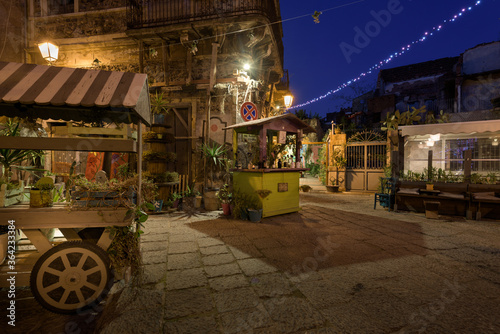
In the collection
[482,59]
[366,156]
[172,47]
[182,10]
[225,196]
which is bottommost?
[225,196]

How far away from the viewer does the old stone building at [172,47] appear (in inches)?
341

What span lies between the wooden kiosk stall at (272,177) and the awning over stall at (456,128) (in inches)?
140

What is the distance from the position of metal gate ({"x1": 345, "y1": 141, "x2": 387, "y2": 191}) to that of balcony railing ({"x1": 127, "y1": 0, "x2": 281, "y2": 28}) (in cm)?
751

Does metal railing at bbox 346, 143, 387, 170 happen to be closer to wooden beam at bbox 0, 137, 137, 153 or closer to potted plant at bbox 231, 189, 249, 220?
potted plant at bbox 231, 189, 249, 220

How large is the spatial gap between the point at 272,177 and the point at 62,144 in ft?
16.1

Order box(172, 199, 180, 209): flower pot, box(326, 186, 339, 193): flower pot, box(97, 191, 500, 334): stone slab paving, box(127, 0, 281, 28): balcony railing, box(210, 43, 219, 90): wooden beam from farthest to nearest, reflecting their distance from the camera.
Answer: box(326, 186, 339, 193): flower pot, box(210, 43, 219, 90): wooden beam, box(127, 0, 281, 28): balcony railing, box(172, 199, 180, 209): flower pot, box(97, 191, 500, 334): stone slab paving

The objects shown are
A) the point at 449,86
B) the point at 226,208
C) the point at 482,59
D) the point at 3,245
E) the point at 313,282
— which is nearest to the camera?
the point at 3,245

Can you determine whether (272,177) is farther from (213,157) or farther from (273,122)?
(213,157)

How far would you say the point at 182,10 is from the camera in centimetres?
873

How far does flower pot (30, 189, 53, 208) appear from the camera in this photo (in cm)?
281

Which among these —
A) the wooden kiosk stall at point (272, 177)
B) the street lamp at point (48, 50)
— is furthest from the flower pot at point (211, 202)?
the street lamp at point (48, 50)

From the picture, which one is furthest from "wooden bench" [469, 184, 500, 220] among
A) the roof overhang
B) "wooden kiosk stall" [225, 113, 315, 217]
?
the roof overhang

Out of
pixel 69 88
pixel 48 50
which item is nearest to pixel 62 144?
pixel 69 88

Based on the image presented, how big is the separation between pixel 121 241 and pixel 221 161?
6.13 metres
